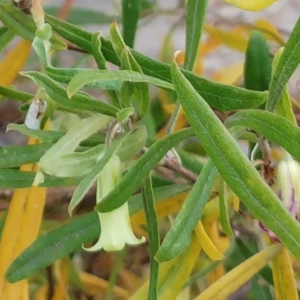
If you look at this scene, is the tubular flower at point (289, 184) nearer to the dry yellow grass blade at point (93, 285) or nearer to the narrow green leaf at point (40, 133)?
the narrow green leaf at point (40, 133)

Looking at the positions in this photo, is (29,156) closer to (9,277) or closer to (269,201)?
(9,277)

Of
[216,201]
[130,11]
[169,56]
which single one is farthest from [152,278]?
[169,56]

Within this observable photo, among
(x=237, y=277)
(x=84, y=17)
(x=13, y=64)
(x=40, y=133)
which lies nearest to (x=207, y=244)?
(x=237, y=277)

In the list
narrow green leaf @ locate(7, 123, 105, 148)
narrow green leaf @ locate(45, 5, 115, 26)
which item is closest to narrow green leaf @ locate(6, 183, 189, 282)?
narrow green leaf @ locate(7, 123, 105, 148)

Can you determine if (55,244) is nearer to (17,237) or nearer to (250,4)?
(17,237)

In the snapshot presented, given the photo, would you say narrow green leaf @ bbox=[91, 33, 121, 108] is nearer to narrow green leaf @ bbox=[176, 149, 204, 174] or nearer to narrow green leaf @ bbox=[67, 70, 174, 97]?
narrow green leaf @ bbox=[67, 70, 174, 97]

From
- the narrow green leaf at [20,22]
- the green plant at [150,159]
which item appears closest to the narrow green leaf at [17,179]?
the green plant at [150,159]
